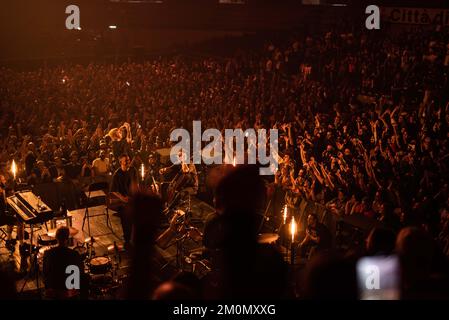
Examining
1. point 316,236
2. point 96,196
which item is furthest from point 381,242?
point 96,196

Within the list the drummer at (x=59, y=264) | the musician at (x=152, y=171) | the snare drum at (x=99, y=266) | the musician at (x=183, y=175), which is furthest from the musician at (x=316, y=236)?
the drummer at (x=59, y=264)

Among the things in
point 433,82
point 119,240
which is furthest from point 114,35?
point 119,240

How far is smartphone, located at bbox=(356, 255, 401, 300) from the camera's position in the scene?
2.86m

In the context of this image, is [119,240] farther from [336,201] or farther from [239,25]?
[239,25]

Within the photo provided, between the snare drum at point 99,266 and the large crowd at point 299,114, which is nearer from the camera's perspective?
the snare drum at point 99,266

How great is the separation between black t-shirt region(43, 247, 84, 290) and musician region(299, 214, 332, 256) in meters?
4.49

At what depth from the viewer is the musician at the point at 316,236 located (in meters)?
9.53

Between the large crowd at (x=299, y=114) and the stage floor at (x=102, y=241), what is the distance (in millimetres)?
1585

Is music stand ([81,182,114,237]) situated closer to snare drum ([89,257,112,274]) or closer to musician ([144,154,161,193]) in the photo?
musician ([144,154,161,193])

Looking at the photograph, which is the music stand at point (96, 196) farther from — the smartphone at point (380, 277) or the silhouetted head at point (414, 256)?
the silhouetted head at point (414, 256)

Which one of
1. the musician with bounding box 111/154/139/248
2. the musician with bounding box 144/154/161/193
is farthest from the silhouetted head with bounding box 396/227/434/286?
the musician with bounding box 144/154/161/193

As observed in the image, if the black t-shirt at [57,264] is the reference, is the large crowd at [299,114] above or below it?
above

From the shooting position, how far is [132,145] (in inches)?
590

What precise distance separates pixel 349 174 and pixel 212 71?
1266 cm
